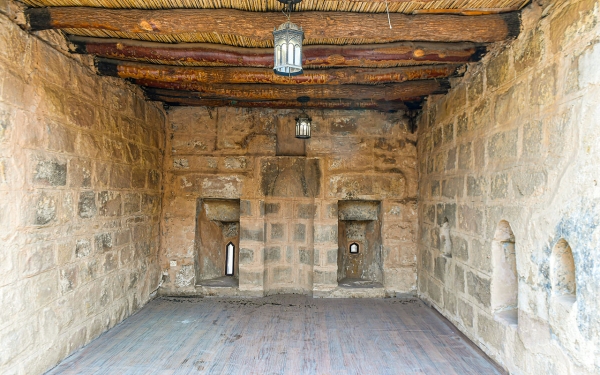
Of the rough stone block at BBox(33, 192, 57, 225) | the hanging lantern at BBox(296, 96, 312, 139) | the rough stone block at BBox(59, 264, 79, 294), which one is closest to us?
the rough stone block at BBox(33, 192, 57, 225)

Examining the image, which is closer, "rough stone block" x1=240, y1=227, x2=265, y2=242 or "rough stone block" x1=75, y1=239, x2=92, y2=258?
"rough stone block" x1=75, y1=239, x2=92, y2=258

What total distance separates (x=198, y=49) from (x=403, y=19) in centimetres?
156

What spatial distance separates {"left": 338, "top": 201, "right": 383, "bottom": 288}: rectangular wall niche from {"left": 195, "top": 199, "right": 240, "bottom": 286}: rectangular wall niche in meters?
1.44

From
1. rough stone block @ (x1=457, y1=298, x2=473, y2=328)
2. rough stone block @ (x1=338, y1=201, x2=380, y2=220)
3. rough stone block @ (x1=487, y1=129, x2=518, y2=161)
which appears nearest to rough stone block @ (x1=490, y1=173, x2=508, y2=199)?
rough stone block @ (x1=487, y1=129, x2=518, y2=161)

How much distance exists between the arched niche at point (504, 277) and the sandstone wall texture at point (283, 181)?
6.22 feet

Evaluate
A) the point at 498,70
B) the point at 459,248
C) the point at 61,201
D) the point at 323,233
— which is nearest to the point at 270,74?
the point at 498,70

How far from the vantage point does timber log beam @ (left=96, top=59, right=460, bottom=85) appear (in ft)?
10.6

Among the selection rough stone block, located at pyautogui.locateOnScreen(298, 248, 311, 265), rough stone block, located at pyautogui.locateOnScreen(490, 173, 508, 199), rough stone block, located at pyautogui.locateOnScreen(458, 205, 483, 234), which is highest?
rough stone block, located at pyautogui.locateOnScreen(490, 173, 508, 199)

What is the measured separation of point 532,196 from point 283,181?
2.92 meters

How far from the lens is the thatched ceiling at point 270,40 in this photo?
232cm

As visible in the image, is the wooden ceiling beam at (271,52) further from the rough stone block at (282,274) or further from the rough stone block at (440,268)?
the rough stone block at (282,274)

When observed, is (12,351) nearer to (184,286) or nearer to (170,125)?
(184,286)

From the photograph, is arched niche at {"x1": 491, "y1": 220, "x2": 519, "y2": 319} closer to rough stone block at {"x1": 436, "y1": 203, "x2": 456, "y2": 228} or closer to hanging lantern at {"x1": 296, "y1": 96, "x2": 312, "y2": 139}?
rough stone block at {"x1": 436, "y1": 203, "x2": 456, "y2": 228}

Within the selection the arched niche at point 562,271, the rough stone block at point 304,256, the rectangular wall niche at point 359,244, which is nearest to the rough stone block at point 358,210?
the rectangular wall niche at point 359,244
